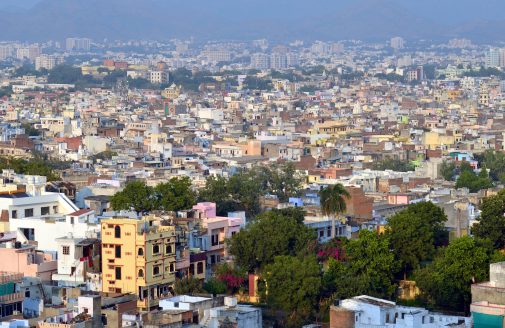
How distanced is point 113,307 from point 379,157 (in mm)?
27241

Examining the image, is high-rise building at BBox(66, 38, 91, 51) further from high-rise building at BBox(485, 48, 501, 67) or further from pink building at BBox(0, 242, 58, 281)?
pink building at BBox(0, 242, 58, 281)

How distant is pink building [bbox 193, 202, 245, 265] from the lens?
25.9 meters

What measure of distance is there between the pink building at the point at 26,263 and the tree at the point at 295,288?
3.42m

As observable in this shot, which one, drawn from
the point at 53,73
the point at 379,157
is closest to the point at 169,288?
the point at 379,157

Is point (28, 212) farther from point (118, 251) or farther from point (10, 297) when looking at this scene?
point (10, 297)

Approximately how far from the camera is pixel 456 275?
76.3 ft

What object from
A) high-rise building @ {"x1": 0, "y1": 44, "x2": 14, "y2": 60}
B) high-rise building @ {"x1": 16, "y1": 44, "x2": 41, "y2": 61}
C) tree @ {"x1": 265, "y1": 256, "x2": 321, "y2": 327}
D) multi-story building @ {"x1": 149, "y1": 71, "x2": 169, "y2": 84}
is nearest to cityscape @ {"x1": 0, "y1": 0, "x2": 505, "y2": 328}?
tree @ {"x1": 265, "y1": 256, "x2": 321, "y2": 327}

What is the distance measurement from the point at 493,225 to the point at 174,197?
226 inches

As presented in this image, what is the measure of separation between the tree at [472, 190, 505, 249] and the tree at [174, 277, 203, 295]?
5359 mm

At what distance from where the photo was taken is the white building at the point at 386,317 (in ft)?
68.1

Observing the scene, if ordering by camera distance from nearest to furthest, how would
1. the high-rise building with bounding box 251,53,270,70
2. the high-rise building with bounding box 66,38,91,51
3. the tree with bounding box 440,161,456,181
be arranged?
1. the tree with bounding box 440,161,456,181
2. the high-rise building with bounding box 251,53,270,70
3. the high-rise building with bounding box 66,38,91,51

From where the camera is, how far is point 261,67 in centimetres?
14938

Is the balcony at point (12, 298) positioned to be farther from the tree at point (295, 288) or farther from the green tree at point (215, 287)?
the tree at point (295, 288)

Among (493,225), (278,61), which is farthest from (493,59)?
(493,225)
